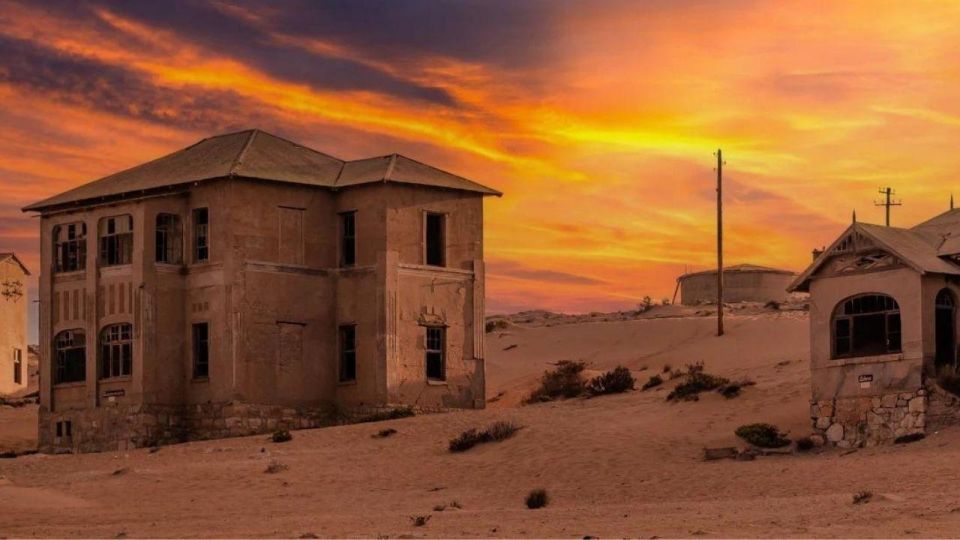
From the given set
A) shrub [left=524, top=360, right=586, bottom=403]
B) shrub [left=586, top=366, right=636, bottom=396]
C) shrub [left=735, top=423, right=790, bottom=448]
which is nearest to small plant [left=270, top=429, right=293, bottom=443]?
shrub [left=524, top=360, right=586, bottom=403]

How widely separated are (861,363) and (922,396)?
5.89 feet

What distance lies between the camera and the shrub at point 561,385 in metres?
51.5

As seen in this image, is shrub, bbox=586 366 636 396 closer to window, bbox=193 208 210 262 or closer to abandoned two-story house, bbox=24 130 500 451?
abandoned two-story house, bbox=24 130 500 451

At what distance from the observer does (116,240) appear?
51.8 meters

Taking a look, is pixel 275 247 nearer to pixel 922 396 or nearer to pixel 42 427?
pixel 42 427

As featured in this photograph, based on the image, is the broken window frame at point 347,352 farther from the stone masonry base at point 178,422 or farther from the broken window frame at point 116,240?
the broken window frame at point 116,240

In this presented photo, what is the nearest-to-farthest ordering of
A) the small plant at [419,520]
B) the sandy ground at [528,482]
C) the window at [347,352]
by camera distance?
the sandy ground at [528,482]
the small plant at [419,520]
the window at [347,352]

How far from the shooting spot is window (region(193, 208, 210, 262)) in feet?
167

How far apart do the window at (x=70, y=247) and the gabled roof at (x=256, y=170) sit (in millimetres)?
819

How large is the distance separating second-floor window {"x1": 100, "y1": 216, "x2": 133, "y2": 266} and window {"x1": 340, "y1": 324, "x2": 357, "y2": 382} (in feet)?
21.9

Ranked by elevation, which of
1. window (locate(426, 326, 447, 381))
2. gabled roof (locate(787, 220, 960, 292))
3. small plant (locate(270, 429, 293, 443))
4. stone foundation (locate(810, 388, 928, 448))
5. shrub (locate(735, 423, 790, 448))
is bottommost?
small plant (locate(270, 429, 293, 443))

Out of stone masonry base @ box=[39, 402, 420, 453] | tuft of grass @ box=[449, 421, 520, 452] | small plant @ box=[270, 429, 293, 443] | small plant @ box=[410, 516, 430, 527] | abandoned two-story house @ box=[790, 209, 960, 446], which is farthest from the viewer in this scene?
stone masonry base @ box=[39, 402, 420, 453]

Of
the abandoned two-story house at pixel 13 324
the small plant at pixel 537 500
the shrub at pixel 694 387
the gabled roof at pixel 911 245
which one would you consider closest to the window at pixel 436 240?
the shrub at pixel 694 387

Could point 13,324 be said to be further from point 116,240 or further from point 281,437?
point 281,437
